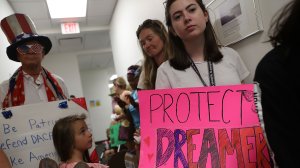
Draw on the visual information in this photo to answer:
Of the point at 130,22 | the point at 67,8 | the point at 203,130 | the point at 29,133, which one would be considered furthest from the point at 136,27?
the point at 203,130

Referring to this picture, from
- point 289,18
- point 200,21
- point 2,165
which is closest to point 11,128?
point 2,165

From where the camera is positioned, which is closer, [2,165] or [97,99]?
[2,165]

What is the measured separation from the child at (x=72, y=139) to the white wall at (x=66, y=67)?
18.0ft

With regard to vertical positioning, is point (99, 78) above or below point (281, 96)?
above

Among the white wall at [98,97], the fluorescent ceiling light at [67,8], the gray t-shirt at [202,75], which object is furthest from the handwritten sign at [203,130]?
the white wall at [98,97]

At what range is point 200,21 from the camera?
1.19m

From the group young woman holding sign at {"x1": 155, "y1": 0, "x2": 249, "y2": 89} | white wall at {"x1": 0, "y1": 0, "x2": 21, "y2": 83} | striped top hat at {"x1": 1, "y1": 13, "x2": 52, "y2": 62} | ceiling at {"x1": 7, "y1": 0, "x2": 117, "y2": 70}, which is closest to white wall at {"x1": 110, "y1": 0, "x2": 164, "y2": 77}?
ceiling at {"x1": 7, "y1": 0, "x2": 117, "y2": 70}

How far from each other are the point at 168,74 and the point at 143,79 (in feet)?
1.62

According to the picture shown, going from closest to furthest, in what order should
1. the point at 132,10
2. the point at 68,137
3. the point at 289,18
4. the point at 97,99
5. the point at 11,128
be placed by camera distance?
1. the point at 289,18
2. the point at 11,128
3. the point at 68,137
4. the point at 132,10
5. the point at 97,99

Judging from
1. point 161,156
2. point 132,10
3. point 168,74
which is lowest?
point 161,156

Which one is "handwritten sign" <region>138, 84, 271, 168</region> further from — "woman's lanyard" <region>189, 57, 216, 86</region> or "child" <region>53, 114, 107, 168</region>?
"child" <region>53, 114, 107, 168</region>

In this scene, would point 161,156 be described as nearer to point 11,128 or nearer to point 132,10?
point 11,128

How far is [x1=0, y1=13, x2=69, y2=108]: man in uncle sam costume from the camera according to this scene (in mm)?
1612

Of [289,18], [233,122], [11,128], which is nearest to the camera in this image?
[289,18]
